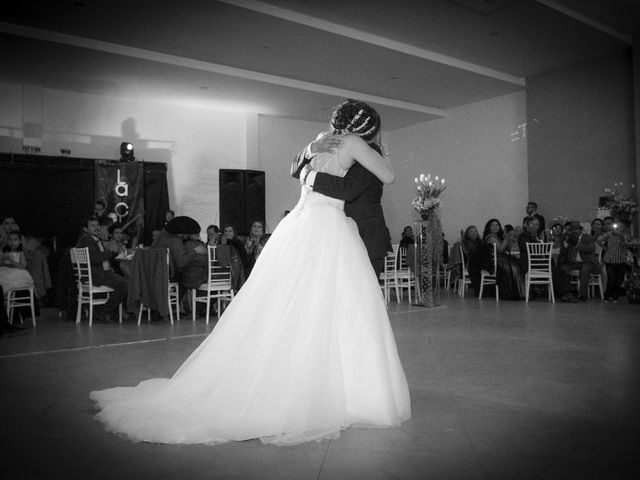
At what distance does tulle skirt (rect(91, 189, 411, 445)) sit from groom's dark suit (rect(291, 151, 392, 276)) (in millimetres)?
59

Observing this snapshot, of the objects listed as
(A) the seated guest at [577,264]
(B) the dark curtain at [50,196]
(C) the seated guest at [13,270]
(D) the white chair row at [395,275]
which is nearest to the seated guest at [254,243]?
(D) the white chair row at [395,275]

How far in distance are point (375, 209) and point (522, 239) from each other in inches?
259

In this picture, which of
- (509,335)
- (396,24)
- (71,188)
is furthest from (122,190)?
(509,335)

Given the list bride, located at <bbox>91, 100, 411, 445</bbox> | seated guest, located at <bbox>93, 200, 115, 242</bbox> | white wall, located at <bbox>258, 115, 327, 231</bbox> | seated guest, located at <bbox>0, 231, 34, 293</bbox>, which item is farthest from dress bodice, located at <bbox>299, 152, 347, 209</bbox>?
white wall, located at <bbox>258, 115, 327, 231</bbox>

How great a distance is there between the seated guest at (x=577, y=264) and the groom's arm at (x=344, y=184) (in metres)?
6.50

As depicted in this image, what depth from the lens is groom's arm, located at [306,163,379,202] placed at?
2686 mm

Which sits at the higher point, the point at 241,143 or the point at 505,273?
the point at 241,143

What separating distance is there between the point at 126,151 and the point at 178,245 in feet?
16.6

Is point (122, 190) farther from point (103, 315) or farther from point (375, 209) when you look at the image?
point (375, 209)

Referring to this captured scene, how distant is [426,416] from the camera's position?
9.07 ft

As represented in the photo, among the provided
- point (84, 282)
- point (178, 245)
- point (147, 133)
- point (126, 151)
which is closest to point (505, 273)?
point (178, 245)

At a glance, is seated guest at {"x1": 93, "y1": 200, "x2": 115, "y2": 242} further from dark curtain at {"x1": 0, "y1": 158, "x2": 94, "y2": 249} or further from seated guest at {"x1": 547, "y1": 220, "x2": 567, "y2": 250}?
seated guest at {"x1": 547, "y1": 220, "x2": 567, "y2": 250}

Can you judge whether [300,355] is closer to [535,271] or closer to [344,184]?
[344,184]

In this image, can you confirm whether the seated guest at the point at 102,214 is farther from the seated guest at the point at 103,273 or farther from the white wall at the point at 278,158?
the white wall at the point at 278,158
